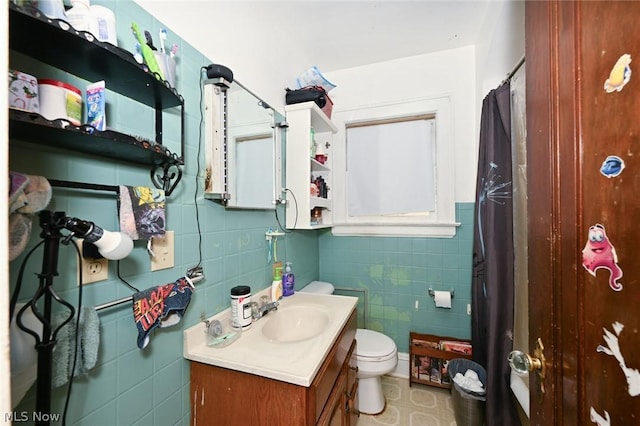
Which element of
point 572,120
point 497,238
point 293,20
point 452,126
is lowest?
point 497,238

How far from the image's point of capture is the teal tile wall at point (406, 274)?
186 cm

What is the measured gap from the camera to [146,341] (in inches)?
28.5

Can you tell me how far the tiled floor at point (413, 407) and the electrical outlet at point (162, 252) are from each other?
1.57 m

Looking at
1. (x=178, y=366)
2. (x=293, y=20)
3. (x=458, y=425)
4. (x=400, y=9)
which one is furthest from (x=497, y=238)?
(x=293, y=20)

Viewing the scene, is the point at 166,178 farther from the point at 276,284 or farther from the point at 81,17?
the point at 276,284

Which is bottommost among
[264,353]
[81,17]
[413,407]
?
[413,407]

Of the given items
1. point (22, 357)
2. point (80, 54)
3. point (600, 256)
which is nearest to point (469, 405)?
point (600, 256)

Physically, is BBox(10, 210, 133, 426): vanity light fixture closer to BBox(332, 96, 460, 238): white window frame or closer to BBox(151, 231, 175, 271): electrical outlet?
BBox(151, 231, 175, 271): electrical outlet

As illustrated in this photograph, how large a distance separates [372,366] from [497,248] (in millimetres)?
1037

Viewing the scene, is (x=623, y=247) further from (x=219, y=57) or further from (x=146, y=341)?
(x=219, y=57)

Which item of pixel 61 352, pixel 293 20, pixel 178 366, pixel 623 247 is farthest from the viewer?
→ pixel 293 20

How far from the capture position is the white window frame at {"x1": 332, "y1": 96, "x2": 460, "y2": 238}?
1889mm

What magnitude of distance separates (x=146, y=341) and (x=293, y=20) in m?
1.81

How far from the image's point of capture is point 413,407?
5.51 ft
